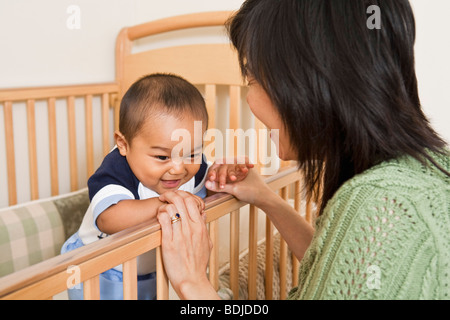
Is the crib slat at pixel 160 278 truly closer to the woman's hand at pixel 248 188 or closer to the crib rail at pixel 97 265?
the crib rail at pixel 97 265

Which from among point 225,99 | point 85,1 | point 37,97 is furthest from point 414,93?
point 85,1

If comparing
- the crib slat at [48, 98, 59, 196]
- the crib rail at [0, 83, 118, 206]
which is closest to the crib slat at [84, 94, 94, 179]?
the crib rail at [0, 83, 118, 206]

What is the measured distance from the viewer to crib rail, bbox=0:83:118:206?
1.47 m

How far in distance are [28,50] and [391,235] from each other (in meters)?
1.39

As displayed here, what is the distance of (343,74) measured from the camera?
2.02 ft

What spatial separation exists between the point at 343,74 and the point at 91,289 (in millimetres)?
435

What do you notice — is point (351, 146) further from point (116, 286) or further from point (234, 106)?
point (234, 106)

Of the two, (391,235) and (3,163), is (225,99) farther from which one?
(391,235)

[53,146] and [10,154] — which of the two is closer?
[10,154]

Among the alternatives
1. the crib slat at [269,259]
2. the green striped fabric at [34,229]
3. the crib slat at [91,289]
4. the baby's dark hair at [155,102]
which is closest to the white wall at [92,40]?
the green striped fabric at [34,229]

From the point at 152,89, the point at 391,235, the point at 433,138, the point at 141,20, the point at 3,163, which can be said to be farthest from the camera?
the point at 141,20

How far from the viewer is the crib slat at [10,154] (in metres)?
1.43

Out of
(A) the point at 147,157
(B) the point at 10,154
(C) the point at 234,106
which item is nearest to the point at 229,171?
(A) the point at 147,157

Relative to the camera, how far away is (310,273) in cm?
64
